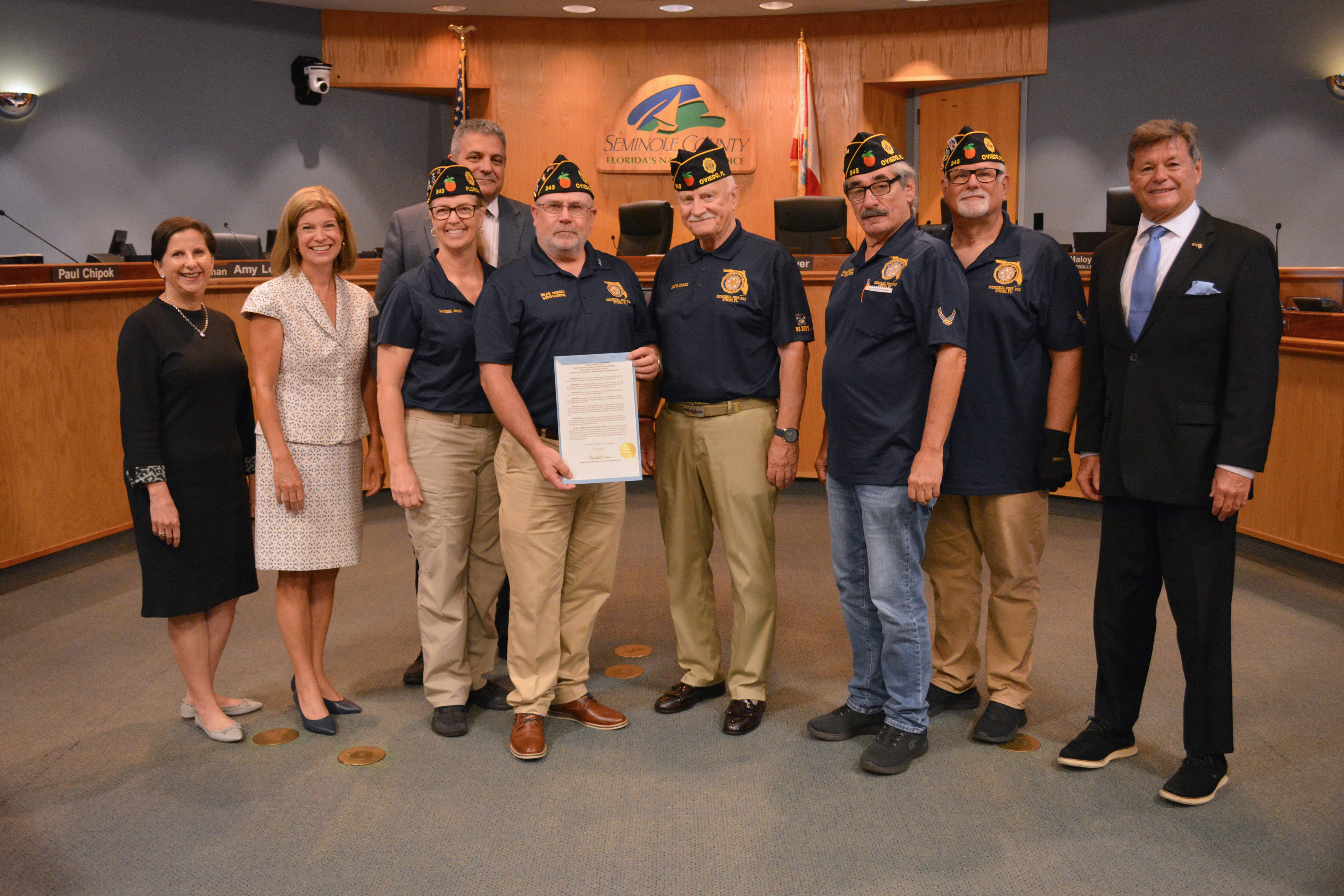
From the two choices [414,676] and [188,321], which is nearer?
[188,321]

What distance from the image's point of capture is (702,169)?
2.70m

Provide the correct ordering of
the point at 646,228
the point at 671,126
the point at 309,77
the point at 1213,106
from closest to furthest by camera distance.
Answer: the point at 646,228
the point at 1213,106
the point at 309,77
the point at 671,126

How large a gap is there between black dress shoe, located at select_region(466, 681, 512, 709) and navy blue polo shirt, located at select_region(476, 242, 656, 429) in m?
0.89

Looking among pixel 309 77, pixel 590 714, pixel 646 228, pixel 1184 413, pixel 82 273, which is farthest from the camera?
pixel 309 77

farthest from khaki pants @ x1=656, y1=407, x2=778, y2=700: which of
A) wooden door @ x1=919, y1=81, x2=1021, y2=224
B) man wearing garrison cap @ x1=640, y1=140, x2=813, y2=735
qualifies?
wooden door @ x1=919, y1=81, x2=1021, y2=224

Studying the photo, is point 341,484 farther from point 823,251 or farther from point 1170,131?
point 823,251

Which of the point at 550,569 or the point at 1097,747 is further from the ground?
the point at 550,569

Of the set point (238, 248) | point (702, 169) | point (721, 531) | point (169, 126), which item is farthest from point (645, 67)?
point (721, 531)

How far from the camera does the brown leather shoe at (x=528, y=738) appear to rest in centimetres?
267

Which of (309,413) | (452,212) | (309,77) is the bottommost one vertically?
(309,413)

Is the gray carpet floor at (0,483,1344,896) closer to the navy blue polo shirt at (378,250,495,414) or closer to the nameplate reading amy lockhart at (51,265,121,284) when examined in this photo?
the navy blue polo shirt at (378,250,495,414)

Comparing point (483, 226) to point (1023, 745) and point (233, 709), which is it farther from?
point (1023, 745)

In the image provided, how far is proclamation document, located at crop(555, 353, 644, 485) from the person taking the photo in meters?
2.64

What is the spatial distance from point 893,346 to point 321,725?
1.88 metres
